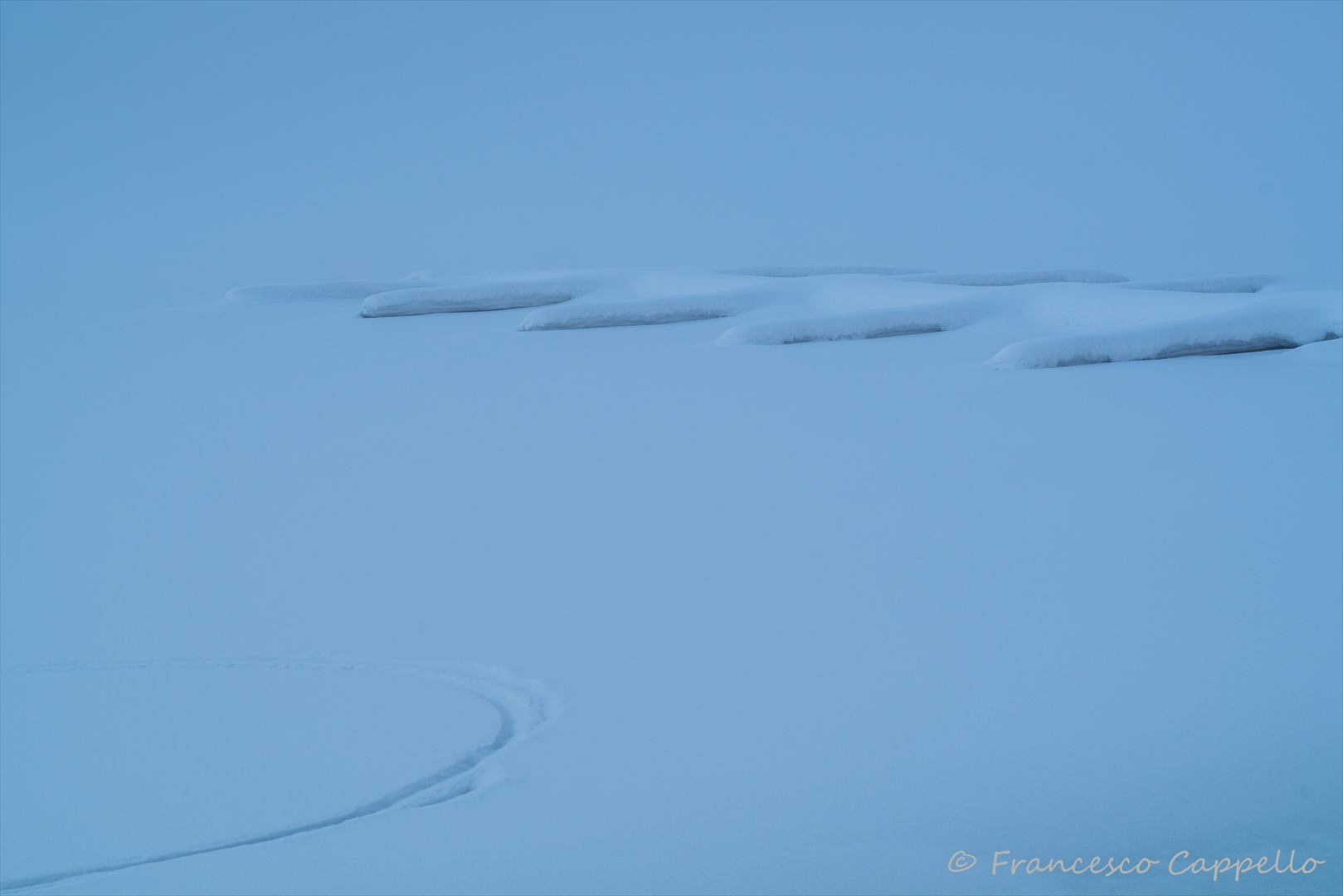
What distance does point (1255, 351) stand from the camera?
4027mm

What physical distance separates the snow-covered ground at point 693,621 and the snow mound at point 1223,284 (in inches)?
88.3

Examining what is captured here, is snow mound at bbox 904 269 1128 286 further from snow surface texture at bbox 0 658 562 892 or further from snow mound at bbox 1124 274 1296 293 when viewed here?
snow surface texture at bbox 0 658 562 892

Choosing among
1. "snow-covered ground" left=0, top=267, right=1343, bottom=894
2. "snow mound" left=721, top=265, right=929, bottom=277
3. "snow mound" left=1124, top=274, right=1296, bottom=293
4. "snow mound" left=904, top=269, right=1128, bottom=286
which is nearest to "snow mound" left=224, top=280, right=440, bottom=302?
"snow-covered ground" left=0, top=267, right=1343, bottom=894

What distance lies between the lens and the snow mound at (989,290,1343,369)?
12.9 feet

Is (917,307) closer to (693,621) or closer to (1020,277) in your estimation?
(1020,277)

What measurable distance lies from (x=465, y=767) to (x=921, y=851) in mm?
672

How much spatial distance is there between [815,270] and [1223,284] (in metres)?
2.44

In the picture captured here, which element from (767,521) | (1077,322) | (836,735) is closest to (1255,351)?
(1077,322)

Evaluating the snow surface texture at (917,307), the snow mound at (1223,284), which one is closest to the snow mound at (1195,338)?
the snow surface texture at (917,307)

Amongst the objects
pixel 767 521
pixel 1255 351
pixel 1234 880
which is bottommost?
pixel 1234 880

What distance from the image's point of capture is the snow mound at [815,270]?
672 centimetres

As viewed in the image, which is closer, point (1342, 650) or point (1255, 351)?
point (1342, 650)

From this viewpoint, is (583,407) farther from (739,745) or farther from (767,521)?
(739,745)

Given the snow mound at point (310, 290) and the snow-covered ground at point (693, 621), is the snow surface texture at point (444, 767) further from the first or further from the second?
the snow mound at point (310, 290)
